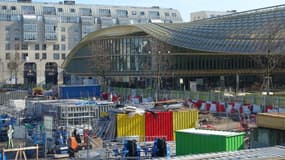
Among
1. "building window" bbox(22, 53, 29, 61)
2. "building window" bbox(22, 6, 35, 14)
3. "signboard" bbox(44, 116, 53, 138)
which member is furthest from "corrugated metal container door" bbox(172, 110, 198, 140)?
"building window" bbox(22, 6, 35, 14)

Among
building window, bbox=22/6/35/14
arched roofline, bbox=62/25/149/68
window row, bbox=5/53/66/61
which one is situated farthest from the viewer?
building window, bbox=22/6/35/14

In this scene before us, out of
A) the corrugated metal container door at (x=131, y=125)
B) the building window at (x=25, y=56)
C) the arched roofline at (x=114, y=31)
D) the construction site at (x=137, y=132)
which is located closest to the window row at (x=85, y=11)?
the building window at (x=25, y=56)

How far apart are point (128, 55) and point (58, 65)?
38542 millimetres

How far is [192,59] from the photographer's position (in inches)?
2972

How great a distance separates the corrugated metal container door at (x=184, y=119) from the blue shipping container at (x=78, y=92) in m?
32.3

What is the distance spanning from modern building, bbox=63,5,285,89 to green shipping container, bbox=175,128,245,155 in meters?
31.4

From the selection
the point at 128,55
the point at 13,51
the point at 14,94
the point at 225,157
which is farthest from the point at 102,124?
the point at 13,51

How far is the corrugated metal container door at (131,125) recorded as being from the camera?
97.2 feet

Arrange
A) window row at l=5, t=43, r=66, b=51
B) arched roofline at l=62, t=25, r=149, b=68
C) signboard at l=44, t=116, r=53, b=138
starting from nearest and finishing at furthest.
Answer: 1. signboard at l=44, t=116, r=53, b=138
2. arched roofline at l=62, t=25, r=149, b=68
3. window row at l=5, t=43, r=66, b=51

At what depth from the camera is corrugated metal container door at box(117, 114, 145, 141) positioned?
2962cm

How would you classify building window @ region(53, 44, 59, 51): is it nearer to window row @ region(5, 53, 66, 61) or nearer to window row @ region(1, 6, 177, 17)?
window row @ region(5, 53, 66, 61)

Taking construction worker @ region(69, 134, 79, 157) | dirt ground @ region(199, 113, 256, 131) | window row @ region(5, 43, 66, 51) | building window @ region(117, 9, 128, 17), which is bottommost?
construction worker @ region(69, 134, 79, 157)

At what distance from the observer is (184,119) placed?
31.6 metres

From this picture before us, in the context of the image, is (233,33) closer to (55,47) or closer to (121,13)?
(55,47)
